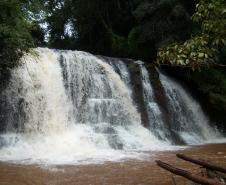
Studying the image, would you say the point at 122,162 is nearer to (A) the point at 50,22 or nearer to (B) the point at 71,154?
(B) the point at 71,154

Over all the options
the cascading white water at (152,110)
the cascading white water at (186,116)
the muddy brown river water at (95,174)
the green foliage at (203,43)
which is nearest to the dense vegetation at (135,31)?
the green foliage at (203,43)

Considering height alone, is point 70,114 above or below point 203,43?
below

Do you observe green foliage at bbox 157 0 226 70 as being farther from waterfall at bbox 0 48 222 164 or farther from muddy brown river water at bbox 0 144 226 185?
waterfall at bbox 0 48 222 164

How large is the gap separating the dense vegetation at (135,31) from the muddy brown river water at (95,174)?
2186 millimetres

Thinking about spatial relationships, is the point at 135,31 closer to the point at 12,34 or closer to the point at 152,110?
the point at 152,110

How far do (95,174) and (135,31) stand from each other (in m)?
12.5

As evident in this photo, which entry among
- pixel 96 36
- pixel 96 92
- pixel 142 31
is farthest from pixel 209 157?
pixel 96 36

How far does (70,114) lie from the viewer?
14.2 meters

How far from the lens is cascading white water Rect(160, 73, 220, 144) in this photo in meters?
16.2

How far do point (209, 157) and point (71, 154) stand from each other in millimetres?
3471

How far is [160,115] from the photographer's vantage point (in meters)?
16.0

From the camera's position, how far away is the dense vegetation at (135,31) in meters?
5.92

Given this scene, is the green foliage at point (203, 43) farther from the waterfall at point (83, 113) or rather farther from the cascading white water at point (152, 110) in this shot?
the cascading white water at point (152, 110)

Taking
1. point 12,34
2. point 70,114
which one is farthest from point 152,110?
point 12,34
